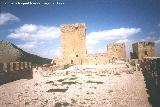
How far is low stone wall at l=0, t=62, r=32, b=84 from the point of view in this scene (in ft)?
43.2

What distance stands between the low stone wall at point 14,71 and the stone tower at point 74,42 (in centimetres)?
1556

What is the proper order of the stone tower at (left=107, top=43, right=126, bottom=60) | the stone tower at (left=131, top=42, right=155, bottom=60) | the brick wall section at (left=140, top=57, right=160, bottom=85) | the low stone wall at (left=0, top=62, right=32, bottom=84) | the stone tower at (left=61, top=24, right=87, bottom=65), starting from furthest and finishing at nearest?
the stone tower at (left=131, top=42, right=155, bottom=60)
the stone tower at (left=107, top=43, right=126, bottom=60)
the stone tower at (left=61, top=24, right=87, bottom=65)
the low stone wall at (left=0, top=62, right=32, bottom=84)
the brick wall section at (left=140, top=57, right=160, bottom=85)

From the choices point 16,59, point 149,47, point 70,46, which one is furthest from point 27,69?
point 149,47

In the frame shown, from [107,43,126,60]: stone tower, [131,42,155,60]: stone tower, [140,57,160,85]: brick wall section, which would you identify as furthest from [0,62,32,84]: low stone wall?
[131,42,155,60]: stone tower

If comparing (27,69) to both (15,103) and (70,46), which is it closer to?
(15,103)

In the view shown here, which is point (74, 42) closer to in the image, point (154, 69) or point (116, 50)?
point (116, 50)

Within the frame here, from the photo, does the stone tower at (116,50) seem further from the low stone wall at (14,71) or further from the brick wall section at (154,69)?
the brick wall section at (154,69)

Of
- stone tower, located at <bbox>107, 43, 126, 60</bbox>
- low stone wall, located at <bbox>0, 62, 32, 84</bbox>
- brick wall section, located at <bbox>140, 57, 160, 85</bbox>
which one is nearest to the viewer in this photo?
brick wall section, located at <bbox>140, 57, 160, 85</bbox>

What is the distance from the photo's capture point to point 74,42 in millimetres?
32375

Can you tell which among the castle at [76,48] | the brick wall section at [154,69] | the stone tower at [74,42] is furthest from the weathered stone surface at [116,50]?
the brick wall section at [154,69]

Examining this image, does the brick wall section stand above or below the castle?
below

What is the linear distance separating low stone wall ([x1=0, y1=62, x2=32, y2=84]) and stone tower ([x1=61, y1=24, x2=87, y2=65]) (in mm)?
15555

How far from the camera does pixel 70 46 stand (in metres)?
32.3

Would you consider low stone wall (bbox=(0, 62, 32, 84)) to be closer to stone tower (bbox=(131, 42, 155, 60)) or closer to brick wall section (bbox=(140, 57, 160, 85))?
brick wall section (bbox=(140, 57, 160, 85))
